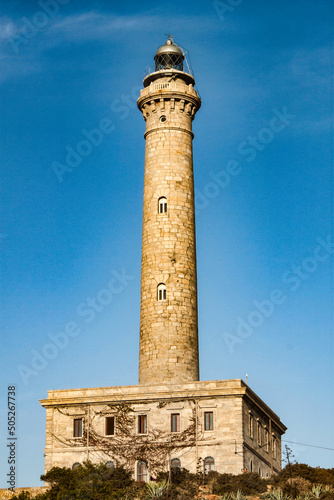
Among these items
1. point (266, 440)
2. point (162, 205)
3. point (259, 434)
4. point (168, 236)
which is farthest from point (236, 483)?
point (162, 205)

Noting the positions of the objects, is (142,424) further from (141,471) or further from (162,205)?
(162,205)

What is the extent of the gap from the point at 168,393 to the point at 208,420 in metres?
2.40

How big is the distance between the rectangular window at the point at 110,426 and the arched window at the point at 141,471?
213 centimetres

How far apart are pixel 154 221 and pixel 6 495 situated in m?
16.4

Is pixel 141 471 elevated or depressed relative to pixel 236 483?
elevated

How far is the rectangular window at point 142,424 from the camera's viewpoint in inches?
1742

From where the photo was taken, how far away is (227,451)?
42.8 m

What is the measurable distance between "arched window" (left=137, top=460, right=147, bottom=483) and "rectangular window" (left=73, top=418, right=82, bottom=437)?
11.7 ft

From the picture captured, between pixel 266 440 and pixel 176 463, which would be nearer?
pixel 176 463

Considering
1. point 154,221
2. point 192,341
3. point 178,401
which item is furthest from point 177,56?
point 178,401

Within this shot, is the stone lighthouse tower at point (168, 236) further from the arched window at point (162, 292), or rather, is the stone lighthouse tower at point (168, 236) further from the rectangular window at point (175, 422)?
the rectangular window at point (175, 422)

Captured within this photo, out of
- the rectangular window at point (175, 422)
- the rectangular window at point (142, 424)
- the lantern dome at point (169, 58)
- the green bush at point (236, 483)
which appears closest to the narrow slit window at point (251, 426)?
the green bush at point (236, 483)

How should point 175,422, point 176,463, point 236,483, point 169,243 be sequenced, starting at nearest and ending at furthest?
point 236,483 → point 176,463 → point 175,422 → point 169,243

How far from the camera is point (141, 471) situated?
43.6m
